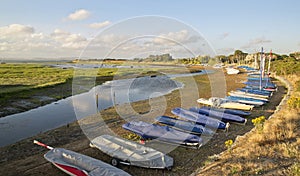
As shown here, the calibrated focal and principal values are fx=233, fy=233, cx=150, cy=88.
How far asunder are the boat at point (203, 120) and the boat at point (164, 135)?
2600mm

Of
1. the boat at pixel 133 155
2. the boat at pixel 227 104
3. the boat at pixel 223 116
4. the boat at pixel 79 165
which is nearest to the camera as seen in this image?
the boat at pixel 79 165

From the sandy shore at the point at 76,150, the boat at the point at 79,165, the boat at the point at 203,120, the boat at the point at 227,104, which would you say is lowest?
the sandy shore at the point at 76,150

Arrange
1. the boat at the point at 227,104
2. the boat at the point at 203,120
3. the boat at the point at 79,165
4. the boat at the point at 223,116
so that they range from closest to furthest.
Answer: the boat at the point at 79,165 → the boat at the point at 203,120 → the boat at the point at 223,116 → the boat at the point at 227,104

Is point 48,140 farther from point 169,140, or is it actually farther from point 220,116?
point 220,116

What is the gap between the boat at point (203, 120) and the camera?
13453mm

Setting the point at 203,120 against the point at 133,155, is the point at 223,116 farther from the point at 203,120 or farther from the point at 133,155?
the point at 133,155

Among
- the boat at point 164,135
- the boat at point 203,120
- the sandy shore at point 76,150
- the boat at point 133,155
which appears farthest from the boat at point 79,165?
the boat at point 203,120

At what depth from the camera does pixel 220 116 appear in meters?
15.2

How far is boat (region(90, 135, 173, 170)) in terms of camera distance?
8883mm

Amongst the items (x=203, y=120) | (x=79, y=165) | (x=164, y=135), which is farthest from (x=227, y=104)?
(x=79, y=165)

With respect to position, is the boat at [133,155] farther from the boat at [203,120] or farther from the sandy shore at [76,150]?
the boat at [203,120]

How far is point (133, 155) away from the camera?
30.3 feet

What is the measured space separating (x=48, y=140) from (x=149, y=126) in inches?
227

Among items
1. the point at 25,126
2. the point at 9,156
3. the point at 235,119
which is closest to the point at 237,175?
the point at 235,119
